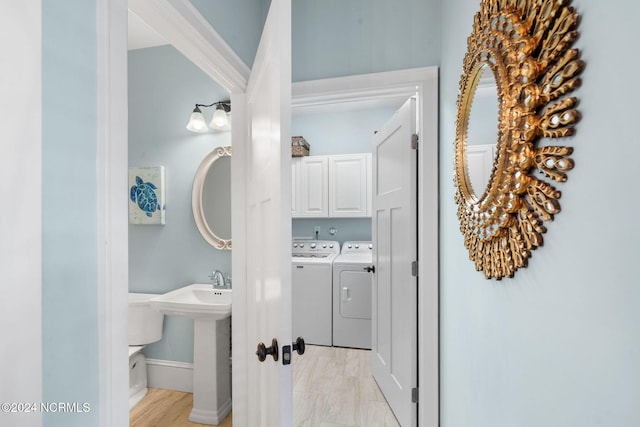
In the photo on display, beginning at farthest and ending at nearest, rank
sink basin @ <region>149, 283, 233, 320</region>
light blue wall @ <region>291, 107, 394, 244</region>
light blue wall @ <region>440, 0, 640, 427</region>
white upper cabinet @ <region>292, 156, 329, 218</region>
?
light blue wall @ <region>291, 107, 394, 244</region>
white upper cabinet @ <region>292, 156, 329, 218</region>
sink basin @ <region>149, 283, 233, 320</region>
light blue wall @ <region>440, 0, 640, 427</region>

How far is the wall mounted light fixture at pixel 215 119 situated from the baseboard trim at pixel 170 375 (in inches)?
69.8

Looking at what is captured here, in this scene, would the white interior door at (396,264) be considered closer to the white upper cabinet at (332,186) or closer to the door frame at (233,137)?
the door frame at (233,137)

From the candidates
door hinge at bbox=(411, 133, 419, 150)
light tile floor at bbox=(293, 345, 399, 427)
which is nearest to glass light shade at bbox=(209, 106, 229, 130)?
door hinge at bbox=(411, 133, 419, 150)

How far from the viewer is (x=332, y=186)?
3438 mm

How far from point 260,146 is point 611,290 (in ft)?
3.45

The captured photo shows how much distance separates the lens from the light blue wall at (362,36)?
1514mm

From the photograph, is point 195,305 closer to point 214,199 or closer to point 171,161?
point 214,199

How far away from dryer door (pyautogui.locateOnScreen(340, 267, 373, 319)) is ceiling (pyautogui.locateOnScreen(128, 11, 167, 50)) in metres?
2.58

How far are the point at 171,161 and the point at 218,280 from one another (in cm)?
100

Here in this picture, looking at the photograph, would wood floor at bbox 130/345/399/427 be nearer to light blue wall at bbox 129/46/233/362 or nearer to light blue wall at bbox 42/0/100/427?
light blue wall at bbox 129/46/233/362

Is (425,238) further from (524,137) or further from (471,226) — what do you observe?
(524,137)

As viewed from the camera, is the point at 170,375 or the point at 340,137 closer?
the point at 170,375

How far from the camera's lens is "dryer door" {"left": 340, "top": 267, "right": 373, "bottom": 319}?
2896 mm
